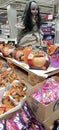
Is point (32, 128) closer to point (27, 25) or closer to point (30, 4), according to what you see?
point (27, 25)

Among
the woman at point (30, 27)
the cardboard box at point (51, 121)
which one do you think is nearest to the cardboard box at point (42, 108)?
the cardboard box at point (51, 121)

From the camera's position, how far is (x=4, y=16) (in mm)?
4730

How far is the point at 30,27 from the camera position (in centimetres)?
215

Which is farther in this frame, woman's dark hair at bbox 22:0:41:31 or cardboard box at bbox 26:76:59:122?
woman's dark hair at bbox 22:0:41:31

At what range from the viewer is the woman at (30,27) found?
2088 mm

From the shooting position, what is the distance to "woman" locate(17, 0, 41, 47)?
2.09 metres

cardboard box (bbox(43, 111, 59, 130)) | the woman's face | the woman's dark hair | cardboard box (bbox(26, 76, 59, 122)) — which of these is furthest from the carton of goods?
the woman's face

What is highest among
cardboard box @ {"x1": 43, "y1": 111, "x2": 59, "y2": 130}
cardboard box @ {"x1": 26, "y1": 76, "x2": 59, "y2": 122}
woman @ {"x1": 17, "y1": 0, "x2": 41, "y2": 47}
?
woman @ {"x1": 17, "y1": 0, "x2": 41, "y2": 47}

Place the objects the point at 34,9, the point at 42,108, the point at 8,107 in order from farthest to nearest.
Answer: the point at 34,9
the point at 8,107
the point at 42,108

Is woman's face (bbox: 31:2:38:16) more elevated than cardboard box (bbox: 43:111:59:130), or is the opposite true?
woman's face (bbox: 31:2:38:16)

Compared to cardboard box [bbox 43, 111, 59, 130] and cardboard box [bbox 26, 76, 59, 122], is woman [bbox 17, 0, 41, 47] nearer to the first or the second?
cardboard box [bbox 26, 76, 59, 122]

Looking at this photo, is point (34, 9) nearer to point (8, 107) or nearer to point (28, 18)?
point (28, 18)

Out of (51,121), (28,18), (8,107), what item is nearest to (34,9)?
(28,18)

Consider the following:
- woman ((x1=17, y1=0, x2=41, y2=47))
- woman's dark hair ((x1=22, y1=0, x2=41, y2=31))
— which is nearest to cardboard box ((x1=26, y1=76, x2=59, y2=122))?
woman ((x1=17, y1=0, x2=41, y2=47))
